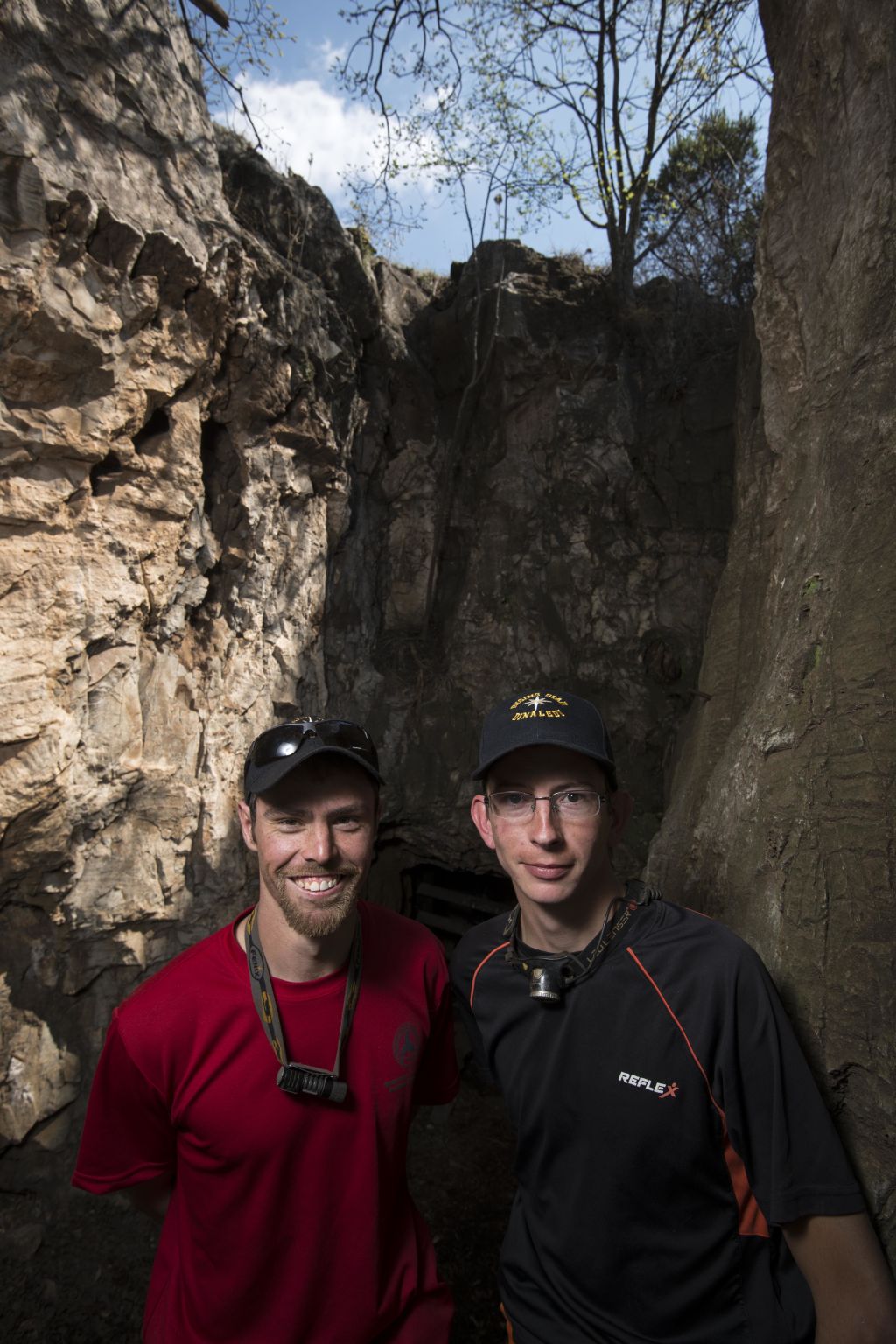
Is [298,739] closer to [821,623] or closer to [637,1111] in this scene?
[637,1111]

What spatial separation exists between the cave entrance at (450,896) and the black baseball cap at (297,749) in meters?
4.62

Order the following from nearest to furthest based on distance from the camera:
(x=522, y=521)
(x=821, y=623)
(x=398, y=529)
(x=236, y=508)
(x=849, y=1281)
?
(x=849, y=1281) < (x=821, y=623) < (x=236, y=508) < (x=522, y=521) < (x=398, y=529)

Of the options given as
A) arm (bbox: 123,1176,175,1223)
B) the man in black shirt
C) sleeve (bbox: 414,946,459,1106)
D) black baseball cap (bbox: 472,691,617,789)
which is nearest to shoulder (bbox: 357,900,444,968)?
sleeve (bbox: 414,946,459,1106)

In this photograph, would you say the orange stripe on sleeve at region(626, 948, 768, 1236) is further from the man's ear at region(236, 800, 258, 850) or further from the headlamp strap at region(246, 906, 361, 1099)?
the man's ear at region(236, 800, 258, 850)

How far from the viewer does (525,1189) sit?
6.75 feet

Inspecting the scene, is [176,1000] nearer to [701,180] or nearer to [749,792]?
[749,792]

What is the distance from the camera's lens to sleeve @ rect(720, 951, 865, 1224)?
63.7 inches

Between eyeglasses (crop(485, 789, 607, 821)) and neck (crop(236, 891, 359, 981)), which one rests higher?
eyeglasses (crop(485, 789, 607, 821))

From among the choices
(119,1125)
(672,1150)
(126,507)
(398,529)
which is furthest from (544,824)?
(398,529)

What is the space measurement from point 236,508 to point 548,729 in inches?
152

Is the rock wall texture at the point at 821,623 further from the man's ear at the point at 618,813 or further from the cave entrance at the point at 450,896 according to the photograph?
the cave entrance at the point at 450,896

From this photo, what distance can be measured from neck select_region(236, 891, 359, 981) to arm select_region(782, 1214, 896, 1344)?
3.88ft

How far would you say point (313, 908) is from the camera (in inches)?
76.5

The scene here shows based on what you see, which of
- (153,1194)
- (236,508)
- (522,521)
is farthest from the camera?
(522,521)
